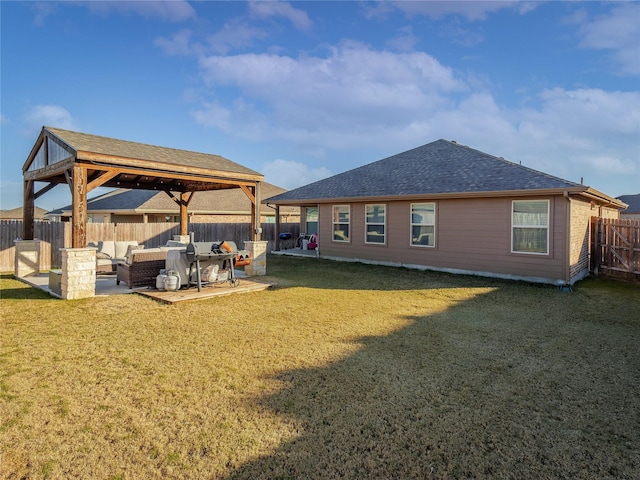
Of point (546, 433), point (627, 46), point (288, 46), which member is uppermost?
point (288, 46)

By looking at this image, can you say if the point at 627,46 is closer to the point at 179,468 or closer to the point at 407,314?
the point at 407,314

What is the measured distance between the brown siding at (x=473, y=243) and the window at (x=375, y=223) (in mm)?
215

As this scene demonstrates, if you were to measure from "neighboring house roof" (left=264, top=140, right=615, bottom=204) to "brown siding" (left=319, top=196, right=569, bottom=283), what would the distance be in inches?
18.4

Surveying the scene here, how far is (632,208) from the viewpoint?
3138 centimetres

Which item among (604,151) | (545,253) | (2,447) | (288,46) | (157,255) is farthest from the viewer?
(604,151)

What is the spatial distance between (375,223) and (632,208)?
31399mm

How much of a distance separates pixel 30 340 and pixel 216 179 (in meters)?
6.19

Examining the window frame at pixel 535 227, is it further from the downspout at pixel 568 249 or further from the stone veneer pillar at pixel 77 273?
the stone veneer pillar at pixel 77 273

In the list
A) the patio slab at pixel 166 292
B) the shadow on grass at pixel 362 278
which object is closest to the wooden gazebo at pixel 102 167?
the patio slab at pixel 166 292

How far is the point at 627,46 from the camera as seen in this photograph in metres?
9.98

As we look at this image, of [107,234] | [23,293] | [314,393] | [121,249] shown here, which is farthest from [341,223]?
[314,393]

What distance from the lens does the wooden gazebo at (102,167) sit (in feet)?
24.4

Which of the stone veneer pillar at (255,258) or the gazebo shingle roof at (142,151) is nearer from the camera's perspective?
the gazebo shingle roof at (142,151)

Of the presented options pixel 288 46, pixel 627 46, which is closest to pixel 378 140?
pixel 288 46
